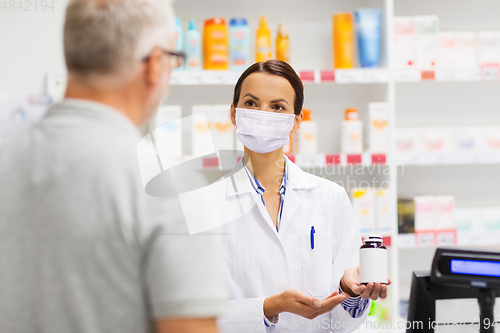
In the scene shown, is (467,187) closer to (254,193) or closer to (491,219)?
(491,219)

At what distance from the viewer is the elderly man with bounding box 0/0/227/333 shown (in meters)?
0.59

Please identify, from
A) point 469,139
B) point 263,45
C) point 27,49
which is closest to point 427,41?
point 469,139

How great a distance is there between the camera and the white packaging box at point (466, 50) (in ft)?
8.40

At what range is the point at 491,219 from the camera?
2.65 metres

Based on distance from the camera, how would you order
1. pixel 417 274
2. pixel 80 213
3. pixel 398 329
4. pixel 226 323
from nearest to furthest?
1. pixel 80 213
2. pixel 417 274
3. pixel 226 323
4. pixel 398 329

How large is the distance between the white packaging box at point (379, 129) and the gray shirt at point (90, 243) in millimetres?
2042

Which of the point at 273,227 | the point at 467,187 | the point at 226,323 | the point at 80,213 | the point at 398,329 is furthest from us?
the point at 467,187

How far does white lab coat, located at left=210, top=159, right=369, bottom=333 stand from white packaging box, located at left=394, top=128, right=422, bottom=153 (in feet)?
3.67

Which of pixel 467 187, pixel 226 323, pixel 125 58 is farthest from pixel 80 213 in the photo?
pixel 467 187

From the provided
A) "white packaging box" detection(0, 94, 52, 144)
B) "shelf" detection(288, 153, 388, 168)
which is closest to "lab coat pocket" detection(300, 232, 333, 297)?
"shelf" detection(288, 153, 388, 168)

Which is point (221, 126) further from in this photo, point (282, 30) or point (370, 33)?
point (370, 33)

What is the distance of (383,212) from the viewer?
2.48 meters

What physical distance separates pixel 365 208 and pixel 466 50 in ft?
3.73

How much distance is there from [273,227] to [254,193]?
0.14m
